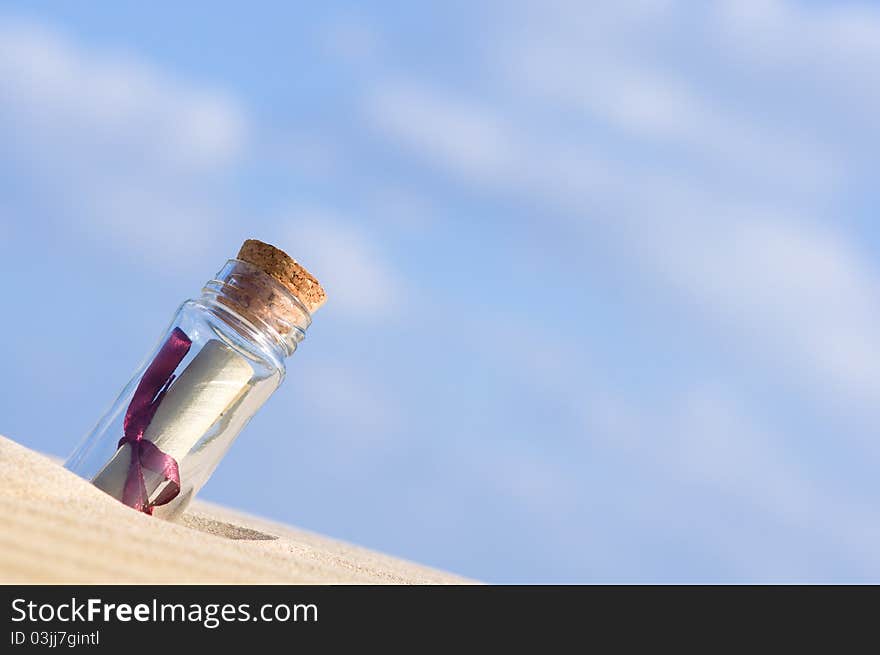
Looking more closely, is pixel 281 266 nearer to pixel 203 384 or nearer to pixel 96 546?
pixel 203 384

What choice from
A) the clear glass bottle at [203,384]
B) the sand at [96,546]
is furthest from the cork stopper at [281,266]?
the sand at [96,546]

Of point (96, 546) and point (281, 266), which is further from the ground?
point (281, 266)

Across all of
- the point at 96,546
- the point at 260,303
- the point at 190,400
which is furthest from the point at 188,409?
the point at 96,546

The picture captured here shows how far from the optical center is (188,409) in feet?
6.96

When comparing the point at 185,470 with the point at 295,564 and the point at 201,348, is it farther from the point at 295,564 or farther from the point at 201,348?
the point at 295,564

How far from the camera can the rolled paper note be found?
2.10 m

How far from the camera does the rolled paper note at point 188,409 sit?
2100mm

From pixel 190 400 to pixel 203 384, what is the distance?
0.13ft

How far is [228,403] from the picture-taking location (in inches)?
87.4
